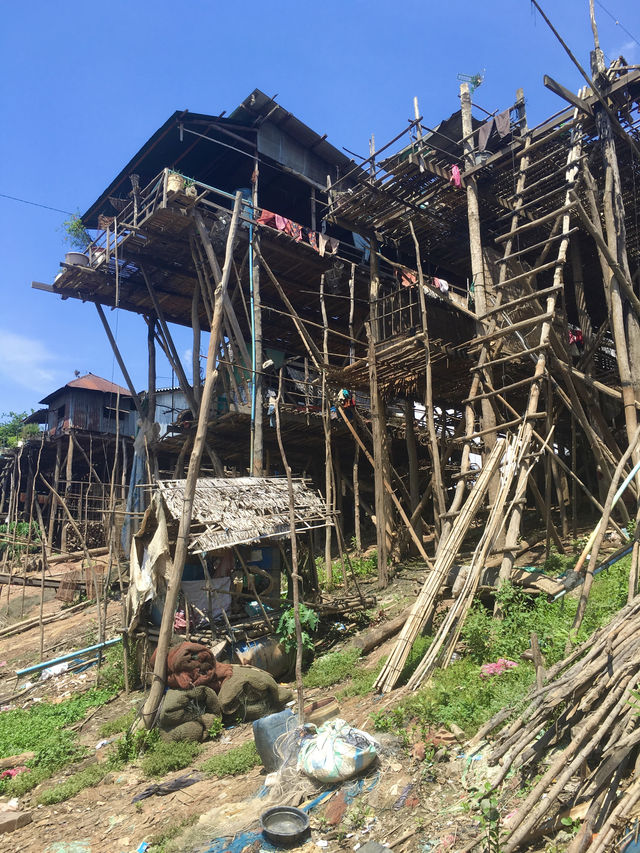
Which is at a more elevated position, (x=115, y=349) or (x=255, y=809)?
(x=115, y=349)

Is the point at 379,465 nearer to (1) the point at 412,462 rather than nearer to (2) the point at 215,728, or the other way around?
(1) the point at 412,462

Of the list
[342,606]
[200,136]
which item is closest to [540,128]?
[200,136]

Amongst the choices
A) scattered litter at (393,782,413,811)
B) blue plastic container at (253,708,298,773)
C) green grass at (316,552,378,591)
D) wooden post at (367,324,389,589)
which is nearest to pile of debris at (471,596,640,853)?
scattered litter at (393,782,413,811)

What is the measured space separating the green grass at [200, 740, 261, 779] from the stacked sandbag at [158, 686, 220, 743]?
0.68m

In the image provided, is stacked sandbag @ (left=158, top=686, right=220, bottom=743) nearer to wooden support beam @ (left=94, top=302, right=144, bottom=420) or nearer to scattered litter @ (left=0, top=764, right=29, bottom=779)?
scattered litter @ (left=0, top=764, right=29, bottom=779)

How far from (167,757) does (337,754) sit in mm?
2841

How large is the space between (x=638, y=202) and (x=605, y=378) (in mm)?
4373

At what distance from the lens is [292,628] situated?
964cm

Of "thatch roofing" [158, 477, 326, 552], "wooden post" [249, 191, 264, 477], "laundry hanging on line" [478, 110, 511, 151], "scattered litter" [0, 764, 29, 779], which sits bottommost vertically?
"scattered litter" [0, 764, 29, 779]

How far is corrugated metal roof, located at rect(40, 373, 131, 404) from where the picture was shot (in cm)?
2794

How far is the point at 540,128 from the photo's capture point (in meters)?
11.6

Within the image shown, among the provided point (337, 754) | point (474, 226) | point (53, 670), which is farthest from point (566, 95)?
point (53, 670)

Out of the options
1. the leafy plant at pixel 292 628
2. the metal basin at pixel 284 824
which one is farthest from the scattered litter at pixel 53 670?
the metal basin at pixel 284 824

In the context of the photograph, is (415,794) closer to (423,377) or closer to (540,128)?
(423,377)
